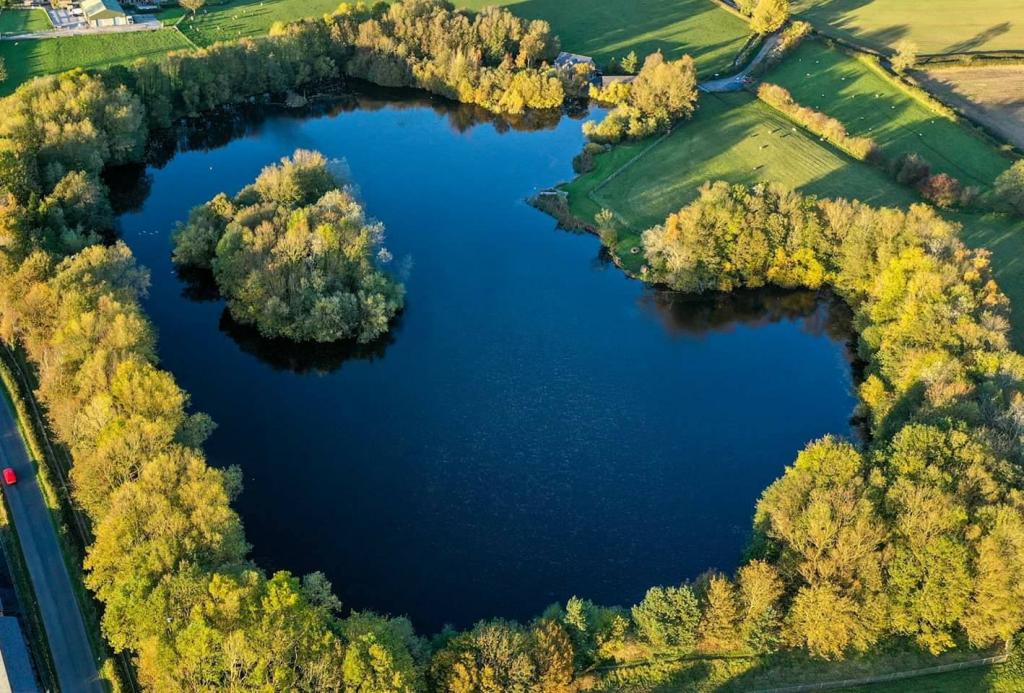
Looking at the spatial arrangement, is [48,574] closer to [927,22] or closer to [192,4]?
[192,4]

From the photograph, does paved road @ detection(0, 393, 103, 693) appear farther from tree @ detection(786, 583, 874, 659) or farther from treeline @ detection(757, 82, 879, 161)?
treeline @ detection(757, 82, 879, 161)

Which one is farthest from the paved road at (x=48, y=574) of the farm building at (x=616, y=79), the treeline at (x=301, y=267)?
the farm building at (x=616, y=79)

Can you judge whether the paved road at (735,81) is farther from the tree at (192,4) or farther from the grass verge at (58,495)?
the grass verge at (58,495)

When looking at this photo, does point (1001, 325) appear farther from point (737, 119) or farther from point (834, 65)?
point (834, 65)

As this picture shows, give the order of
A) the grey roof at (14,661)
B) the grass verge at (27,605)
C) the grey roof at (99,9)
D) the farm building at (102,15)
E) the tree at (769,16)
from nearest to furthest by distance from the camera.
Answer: the grey roof at (14,661)
the grass verge at (27,605)
the farm building at (102,15)
the grey roof at (99,9)
the tree at (769,16)

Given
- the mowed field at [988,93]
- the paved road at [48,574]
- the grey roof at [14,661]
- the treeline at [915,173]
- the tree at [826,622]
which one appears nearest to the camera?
the grey roof at [14,661]

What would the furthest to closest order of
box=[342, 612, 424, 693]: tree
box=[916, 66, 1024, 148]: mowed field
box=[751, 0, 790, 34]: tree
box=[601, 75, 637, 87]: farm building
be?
1. box=[751, 0, 790, 34]: tree
2. box=[601, 75, 637, 87]: farm building
3. box=[916, 66, 1024, 148]: mowed field
4. box=[342, 612, 424, 693]: tree

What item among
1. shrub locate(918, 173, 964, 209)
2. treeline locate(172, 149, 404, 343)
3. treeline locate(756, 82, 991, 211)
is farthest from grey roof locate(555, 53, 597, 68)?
treeline locate(172, 149, 404, 343)

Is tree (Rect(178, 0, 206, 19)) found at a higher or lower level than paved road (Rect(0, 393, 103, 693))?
higher
